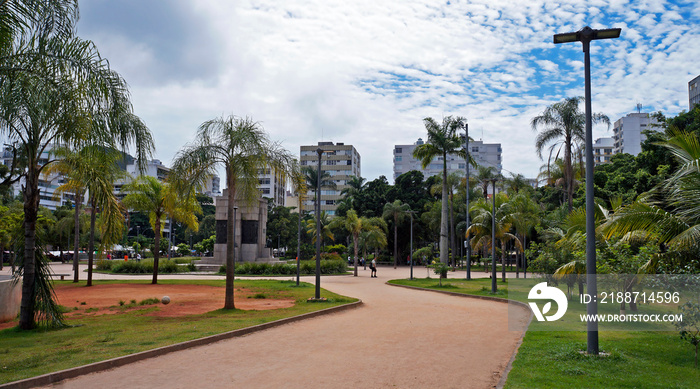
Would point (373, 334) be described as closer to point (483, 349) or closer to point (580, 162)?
point (483, 349)

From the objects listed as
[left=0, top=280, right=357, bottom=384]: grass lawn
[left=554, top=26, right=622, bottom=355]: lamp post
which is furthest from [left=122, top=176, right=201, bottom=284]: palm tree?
[left=554, top=26, right=622, bottom=355]: lamp post

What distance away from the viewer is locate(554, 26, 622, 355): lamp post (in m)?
9.18

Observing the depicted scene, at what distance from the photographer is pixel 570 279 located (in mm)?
19297

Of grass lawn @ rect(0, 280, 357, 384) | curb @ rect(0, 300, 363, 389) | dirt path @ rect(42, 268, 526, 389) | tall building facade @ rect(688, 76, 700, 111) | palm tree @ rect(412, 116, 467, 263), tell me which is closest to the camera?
curb @ rect(0, 300, 363, 389)

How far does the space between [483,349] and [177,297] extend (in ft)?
50.0

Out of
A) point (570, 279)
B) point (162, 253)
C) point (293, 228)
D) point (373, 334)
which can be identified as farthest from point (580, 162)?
point (162, 253)

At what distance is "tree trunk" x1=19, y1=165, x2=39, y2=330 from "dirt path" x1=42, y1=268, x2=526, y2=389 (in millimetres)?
4968

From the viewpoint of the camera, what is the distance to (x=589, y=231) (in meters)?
9.40

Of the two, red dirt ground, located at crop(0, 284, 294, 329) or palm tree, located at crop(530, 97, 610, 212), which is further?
palm tree, located at crop(530, 97, 610, 212)

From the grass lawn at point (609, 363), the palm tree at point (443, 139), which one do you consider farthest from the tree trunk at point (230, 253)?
the palm tree at point (443, 139)

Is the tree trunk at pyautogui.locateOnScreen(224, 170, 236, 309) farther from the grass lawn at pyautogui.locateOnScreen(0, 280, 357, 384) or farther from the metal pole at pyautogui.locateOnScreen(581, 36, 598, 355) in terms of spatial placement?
the metal pole at pyautogui.locateOnScreen(581, 36, 598, 355)

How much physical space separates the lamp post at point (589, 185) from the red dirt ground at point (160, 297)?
1143cm

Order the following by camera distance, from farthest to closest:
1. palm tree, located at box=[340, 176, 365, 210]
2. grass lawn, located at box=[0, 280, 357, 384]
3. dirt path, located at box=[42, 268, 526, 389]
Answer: palm tree, located at box=[340, 176, 365, 210], grass lawn, located at box=[0, 280, 357, 384], dirt path, located at box=[42, 268, 526, 389]

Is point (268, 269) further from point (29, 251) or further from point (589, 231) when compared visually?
point (589, 231)
